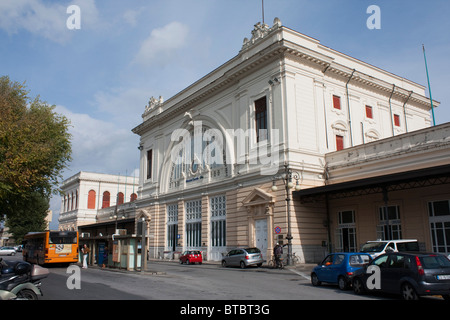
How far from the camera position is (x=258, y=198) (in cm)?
3016

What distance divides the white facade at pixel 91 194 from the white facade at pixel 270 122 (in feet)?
109

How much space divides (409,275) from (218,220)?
24.7 m

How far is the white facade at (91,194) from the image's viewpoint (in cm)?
7175

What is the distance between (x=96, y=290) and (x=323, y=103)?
23.2 m

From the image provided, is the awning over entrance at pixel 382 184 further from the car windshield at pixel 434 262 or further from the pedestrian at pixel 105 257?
the pedestrian at pixel 105 257

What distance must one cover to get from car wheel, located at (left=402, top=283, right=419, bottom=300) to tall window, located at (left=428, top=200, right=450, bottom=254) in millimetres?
12676

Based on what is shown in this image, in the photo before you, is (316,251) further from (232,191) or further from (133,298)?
(133,298)

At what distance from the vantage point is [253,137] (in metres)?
31.8

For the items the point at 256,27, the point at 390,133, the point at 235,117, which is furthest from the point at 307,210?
the point at 256,27

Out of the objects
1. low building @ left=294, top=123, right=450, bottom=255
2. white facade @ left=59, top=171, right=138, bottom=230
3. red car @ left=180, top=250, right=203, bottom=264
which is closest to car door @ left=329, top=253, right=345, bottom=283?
low building @ left=294, top=123, right=450, bottom=255

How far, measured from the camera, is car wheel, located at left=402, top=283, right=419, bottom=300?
11234mm

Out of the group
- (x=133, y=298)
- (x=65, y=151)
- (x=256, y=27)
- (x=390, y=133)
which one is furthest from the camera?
(x=390, y=133)

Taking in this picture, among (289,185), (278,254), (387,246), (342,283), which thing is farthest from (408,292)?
(289,185)
